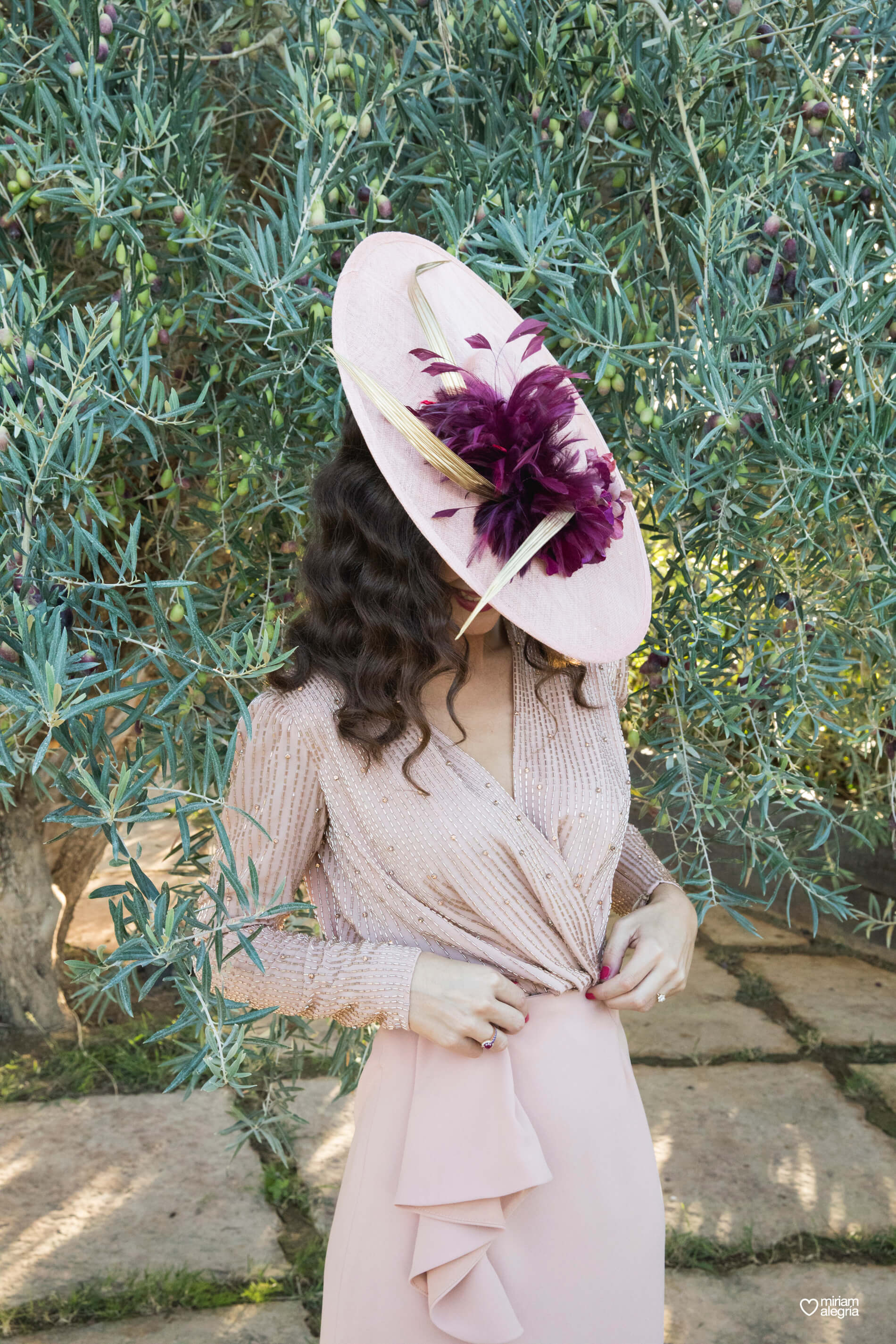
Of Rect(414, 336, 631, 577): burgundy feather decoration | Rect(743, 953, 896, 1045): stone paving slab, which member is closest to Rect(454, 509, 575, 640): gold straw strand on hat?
Rect(414, 336, 631, 577): burgundy feather decoration

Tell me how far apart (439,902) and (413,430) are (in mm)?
535

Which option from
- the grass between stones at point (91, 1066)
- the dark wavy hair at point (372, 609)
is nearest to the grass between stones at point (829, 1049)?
the grass between stones at point (91, 1066)

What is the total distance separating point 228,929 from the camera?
0.99 meters

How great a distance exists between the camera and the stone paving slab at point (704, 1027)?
335cm

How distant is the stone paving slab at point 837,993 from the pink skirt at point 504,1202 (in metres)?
2.36

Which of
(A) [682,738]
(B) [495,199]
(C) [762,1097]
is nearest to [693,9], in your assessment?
(B) [495,199]

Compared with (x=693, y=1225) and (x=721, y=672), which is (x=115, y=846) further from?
(x=693, y=1225)

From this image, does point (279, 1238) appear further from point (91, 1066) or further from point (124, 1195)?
point (91, 1066)

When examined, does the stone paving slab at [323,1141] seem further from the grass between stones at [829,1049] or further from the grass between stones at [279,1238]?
the grass between stones at [829,1049]

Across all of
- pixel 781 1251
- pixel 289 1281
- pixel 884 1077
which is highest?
pixel 289 1281

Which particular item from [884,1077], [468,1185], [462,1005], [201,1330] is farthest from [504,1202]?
[884,1077]

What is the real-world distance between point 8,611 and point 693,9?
1.13 m
